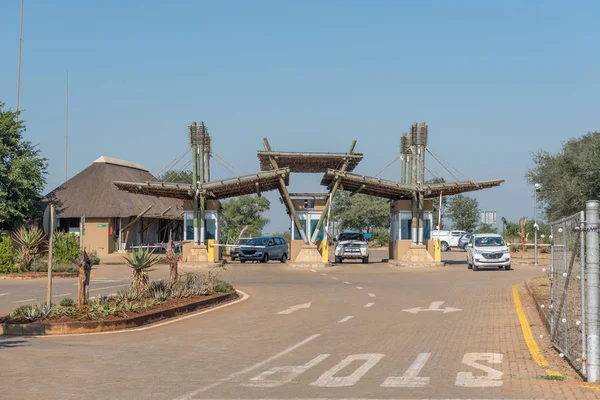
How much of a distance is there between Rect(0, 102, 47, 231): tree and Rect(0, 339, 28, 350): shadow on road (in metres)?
33.5

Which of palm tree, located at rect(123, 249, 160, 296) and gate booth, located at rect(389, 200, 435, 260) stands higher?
gate booth, located at rect(389, 200, 435, 260)

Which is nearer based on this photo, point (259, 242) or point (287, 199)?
point (287, 199)

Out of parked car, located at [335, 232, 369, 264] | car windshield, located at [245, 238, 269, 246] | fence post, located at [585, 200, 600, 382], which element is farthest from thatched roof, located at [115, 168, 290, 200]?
fence post, located at [585, 200, 600, 382]

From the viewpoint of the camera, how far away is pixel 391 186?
43031 millimetres

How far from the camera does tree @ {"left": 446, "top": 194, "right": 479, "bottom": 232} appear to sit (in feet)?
309

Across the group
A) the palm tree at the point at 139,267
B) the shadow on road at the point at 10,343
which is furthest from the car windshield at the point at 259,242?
the shadow on road at the point at 10,343

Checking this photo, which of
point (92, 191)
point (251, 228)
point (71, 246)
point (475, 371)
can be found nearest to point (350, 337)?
point (475, 371)

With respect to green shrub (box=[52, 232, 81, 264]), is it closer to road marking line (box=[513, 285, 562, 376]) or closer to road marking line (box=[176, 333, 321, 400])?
road marking line (box=[513, 285, 562, 376])

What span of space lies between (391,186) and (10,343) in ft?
102

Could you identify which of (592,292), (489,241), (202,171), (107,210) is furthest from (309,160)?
(592,292)

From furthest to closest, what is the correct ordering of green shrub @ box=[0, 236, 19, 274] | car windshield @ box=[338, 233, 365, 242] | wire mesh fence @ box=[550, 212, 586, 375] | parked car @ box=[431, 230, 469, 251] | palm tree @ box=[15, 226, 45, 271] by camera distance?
parked car @ box=[431, 230, 469, 251], car windshield @ box=[338, 233, 365, 242], palm tree @ box=[15, 226, 45, 271], green shrub @ box=[0, 236, 19, 274], wire mesh fence @ box=[550, 212, 586, 375]

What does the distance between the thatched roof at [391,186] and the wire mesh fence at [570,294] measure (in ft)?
95.5

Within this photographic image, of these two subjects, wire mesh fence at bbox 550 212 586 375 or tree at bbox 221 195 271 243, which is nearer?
wire mesh fence at bbox 550 212 586 375

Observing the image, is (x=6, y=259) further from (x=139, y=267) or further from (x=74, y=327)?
(x=74, y=327)
